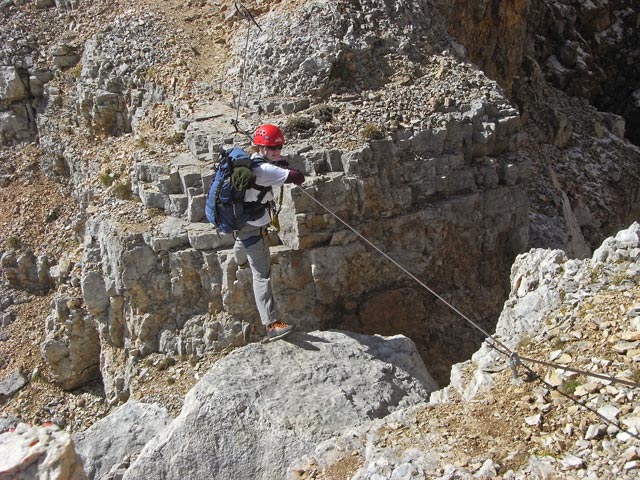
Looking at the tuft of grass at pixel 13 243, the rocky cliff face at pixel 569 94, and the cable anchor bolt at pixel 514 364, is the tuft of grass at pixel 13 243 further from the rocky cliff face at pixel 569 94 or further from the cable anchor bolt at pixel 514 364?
the cable anchor bolt at pixel 514 364

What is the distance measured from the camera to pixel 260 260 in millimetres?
9125

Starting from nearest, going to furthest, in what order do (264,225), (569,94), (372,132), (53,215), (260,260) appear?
(264,225)
(260,260)
(372,132)
(53,215)
(569,94)

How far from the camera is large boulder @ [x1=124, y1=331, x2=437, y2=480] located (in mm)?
7566

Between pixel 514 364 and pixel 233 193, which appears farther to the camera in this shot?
pixel 233 193

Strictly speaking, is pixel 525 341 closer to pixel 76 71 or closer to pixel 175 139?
pixel 175 139

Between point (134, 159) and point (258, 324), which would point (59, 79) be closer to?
point (134, 159)

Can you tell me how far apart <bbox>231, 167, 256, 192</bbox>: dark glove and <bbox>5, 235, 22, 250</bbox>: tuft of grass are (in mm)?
11639

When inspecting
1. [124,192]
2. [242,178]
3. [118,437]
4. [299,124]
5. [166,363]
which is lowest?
[118,437]

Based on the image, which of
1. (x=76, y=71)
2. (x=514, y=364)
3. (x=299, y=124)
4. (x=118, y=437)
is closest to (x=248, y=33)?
(x=299, y=124)

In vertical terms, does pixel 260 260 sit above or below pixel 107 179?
below

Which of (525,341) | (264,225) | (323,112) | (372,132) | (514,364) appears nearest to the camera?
(514,364)

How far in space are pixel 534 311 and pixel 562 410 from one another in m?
Result: 1.79

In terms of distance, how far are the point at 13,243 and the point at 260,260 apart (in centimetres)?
1119

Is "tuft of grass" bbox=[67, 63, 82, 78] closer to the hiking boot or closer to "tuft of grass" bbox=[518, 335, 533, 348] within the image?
the hiking boot
